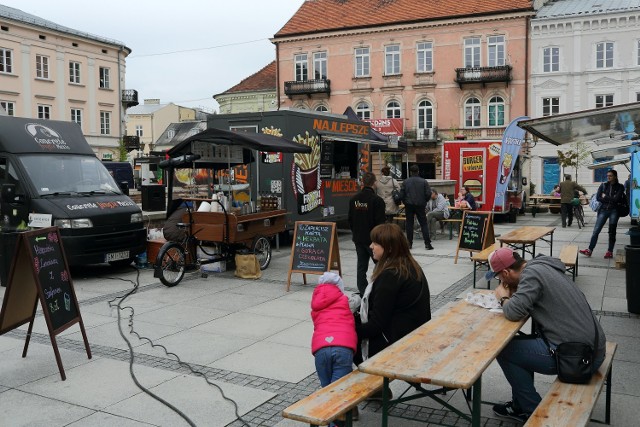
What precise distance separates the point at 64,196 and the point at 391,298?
25.6 ft

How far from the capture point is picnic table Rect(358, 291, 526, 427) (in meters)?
3.43

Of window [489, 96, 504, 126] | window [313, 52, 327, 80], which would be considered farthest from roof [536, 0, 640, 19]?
window [313, 52, 327, 80]

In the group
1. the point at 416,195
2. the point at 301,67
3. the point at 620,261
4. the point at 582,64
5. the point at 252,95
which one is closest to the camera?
the point at 620,261

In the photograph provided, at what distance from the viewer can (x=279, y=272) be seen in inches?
439

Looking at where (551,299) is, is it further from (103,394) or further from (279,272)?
(279,272)

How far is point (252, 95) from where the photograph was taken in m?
53.9

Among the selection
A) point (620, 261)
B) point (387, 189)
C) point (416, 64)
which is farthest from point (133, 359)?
point (416, 64)

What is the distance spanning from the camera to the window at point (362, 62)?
4366 cm

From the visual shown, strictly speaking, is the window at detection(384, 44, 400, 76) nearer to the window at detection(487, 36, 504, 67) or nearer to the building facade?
the window at detection(487, 36, 504, 67)

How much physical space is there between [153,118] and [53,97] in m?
36.2

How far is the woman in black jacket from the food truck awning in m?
3.62

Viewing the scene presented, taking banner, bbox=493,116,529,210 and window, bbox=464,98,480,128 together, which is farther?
window, bbox=464,98,480,128

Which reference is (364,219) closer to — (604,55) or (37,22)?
(604,55)

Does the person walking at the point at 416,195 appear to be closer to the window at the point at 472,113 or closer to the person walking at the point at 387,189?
the person walking at the point at 387,189
